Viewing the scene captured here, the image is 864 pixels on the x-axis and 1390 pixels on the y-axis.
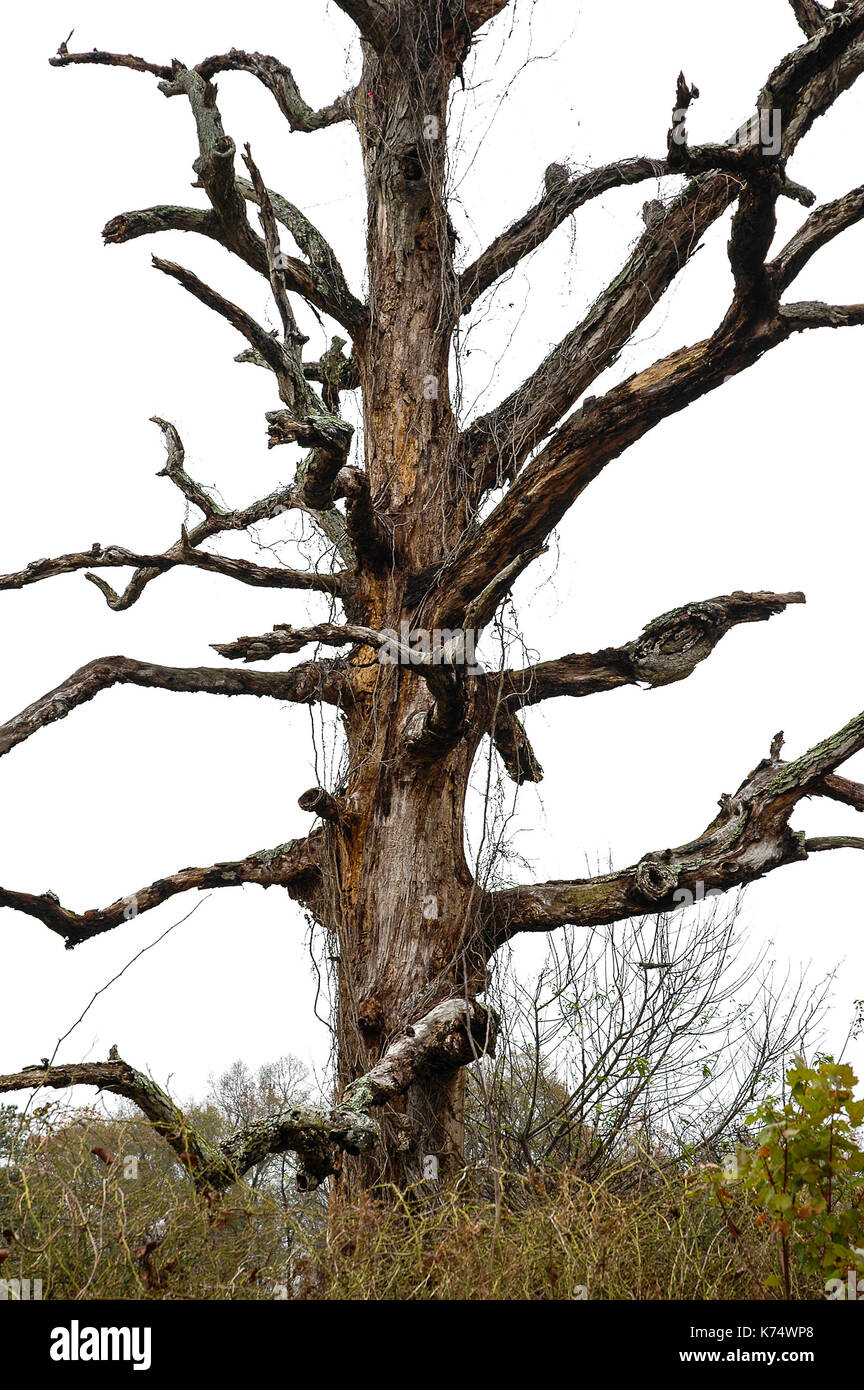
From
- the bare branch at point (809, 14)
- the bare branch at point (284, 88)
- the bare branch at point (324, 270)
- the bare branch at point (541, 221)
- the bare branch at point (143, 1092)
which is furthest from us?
the bare branch at point (284, 88)

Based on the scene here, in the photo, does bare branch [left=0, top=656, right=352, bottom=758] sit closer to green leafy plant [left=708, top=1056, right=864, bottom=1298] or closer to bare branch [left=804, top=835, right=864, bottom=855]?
bare branch [left=804, top=835, right=864, bottom=855]

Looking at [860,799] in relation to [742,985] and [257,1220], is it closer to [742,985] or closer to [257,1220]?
[742,985]

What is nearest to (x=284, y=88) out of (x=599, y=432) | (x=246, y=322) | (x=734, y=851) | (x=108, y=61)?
(x=108, y=61)

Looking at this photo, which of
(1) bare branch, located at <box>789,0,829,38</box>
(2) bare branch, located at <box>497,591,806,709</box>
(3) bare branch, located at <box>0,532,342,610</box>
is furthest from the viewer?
(3) bare branch, located at <box>0,532,342,610</box>

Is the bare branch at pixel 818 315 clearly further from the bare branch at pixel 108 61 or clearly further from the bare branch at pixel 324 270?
the bare branch at pixel 108 61

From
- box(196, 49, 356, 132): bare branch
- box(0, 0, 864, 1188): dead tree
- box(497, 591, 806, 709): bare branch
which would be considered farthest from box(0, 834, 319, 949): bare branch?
box(196, 49, 356, 132): bare branch

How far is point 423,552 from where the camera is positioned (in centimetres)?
768

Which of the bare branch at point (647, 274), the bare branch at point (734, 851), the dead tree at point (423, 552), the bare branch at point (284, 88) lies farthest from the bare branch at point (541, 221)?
the bare branch at point (734, 851)

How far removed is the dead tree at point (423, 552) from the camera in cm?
586

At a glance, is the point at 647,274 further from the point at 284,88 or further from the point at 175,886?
the point at 175,886

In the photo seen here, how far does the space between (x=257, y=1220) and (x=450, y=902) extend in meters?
2.69

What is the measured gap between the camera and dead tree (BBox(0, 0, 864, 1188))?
586cm
